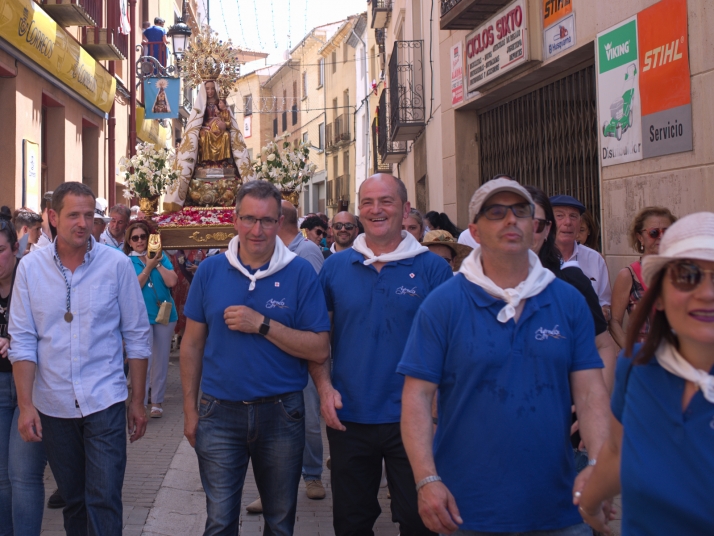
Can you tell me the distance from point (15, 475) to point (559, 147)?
7118 millimetres

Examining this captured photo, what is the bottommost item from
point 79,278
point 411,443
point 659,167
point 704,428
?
point 411,443

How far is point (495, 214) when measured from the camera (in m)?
3.00

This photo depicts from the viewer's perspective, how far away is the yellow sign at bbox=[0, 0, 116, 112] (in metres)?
11.0

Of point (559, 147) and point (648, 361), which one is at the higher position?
point (559, 147)

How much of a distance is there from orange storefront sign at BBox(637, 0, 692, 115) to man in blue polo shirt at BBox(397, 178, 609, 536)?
414 centimetres

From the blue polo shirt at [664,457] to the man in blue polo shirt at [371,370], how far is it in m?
1.79

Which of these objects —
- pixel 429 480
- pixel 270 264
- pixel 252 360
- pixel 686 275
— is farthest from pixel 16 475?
pixel 686 275

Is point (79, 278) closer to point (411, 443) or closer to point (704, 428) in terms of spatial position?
point (411, 443)

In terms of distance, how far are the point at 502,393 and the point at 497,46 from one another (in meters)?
8.37

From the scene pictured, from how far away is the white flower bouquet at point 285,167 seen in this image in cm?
1055

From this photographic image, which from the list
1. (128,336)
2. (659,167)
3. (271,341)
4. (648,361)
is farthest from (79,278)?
(659,167)

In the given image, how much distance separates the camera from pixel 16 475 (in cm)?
405

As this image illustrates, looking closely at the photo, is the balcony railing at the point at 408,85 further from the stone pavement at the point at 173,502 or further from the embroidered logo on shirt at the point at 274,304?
the embroidered logo on shirt at the point at 274,304

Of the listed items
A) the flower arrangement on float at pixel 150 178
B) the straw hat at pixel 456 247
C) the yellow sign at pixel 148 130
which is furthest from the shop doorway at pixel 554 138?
the yellow sign at pixel 148 130
